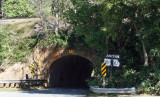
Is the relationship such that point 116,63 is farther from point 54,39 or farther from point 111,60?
point 54,39

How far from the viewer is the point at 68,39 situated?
74.9 ft

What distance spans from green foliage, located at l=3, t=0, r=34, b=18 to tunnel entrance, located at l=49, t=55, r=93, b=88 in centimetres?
1119

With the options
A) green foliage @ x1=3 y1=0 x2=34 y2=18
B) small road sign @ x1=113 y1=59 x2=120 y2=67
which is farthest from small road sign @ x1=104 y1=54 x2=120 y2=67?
green foliage @ x1=3 y1=0 x2=34 y2=18

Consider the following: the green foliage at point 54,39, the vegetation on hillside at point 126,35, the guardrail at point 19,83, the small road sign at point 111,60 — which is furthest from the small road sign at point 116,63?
the guardrail at point 19,83

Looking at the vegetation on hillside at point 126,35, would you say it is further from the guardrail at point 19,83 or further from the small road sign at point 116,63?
the guardrail at point 19,83

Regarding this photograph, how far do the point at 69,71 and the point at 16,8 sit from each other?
13.5 meters

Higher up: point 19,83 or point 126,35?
point 126,35

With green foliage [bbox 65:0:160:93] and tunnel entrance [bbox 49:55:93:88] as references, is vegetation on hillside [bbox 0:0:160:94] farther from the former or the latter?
tunnel entrance [bbox 49:55:93:88]

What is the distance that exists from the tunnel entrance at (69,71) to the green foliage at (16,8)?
36.7 feet

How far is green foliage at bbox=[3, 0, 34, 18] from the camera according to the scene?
36781mm

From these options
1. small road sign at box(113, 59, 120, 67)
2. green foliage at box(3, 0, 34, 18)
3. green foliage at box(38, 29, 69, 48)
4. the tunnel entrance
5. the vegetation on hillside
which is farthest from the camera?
green foliage at box(3, 0, 34, 18)

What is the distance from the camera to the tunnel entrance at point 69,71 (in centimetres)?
2609

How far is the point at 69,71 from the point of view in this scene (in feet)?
102

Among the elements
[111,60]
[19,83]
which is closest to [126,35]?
[111,60]
